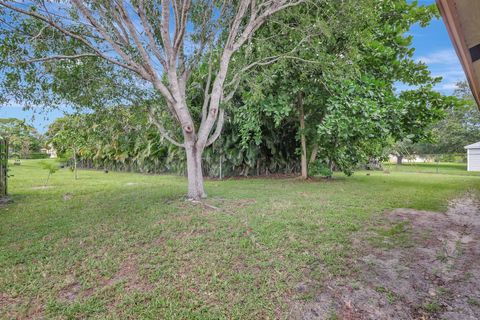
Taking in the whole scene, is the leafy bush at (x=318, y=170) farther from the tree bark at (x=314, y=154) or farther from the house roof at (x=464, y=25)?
the house roof at (x=464, y=25)

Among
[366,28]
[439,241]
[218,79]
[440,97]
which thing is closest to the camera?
[439,241]

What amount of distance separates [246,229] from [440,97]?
6947 mm

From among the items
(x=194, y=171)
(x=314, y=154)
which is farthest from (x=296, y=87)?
(x=194, y=171)

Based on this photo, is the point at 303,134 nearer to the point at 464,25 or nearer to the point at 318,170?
the point at 318,170

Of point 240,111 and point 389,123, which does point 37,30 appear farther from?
point 389,123

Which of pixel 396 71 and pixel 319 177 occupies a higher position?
pixel 396 71

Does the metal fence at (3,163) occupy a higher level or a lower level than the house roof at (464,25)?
lower

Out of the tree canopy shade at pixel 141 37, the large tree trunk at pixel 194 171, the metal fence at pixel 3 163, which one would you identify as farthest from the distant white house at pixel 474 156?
the metal fence at pixel 3 163

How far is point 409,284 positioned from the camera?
2.21 m

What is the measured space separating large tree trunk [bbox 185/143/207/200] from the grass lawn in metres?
0.38

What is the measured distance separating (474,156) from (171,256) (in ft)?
77.7

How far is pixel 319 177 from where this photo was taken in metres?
9.53

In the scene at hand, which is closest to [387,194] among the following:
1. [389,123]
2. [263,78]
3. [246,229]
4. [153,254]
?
[389,123]

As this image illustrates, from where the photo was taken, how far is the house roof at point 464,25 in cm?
123
